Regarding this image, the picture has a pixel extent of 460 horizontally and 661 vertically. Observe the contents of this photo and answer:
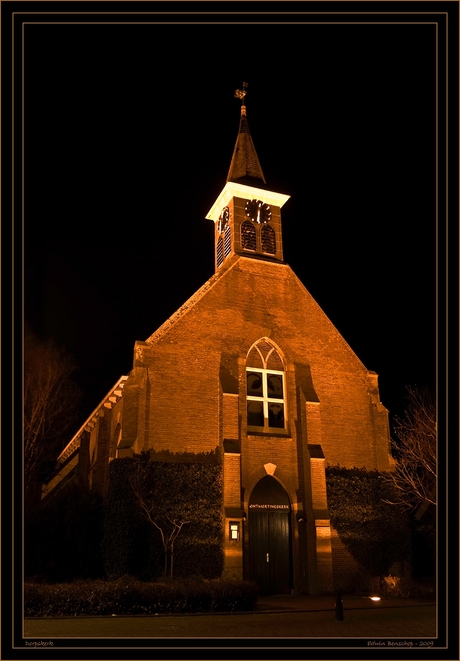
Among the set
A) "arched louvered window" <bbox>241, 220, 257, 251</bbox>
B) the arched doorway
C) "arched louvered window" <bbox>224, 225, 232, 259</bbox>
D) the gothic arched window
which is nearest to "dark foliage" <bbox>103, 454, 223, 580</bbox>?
the arched doorway

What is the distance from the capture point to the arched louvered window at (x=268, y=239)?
2977 cm

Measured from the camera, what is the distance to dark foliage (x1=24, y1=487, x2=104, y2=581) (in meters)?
23.0

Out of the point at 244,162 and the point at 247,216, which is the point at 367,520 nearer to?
the point at 247,216

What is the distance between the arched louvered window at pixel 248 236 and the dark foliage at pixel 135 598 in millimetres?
15944

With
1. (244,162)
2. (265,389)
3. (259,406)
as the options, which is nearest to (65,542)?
(259,406)

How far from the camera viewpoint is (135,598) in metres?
16.8

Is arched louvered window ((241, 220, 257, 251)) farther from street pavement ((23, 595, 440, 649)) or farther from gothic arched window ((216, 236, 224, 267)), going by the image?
street pavement ((23, 595, 440, 649))

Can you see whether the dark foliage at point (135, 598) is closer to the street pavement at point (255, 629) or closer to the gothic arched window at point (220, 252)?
the street pavement at point (255, 629)

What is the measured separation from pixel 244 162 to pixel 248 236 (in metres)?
5.17

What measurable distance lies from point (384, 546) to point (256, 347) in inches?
372

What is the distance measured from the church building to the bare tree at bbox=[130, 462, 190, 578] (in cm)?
124

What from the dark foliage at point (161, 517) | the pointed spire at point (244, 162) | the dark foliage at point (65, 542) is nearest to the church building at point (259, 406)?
the dark foliage at point (161, 517)
